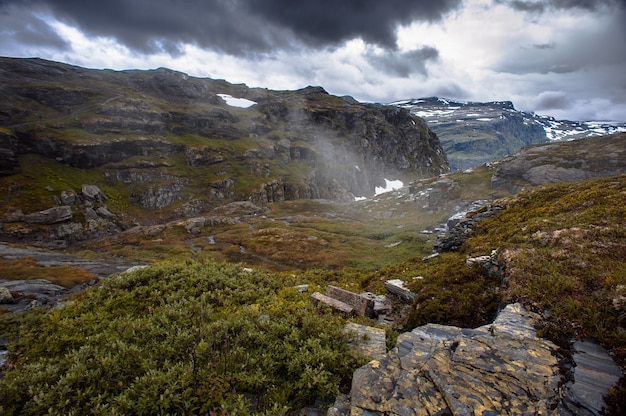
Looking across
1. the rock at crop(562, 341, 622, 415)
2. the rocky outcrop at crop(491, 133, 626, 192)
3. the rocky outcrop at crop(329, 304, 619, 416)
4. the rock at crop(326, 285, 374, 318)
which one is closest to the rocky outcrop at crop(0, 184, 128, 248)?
the rock at crop(326, 285, 374, 318)

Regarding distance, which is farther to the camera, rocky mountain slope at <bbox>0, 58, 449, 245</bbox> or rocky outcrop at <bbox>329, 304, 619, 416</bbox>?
rocky mountain slope at <bbox>0, 58, 449, 245</bbox>

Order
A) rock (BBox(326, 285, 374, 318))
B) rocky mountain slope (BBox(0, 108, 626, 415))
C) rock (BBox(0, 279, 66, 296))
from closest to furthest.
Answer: rocky mountain slope (BBox(0, 108, 626, 415))
rock (BBox(326, 285, 374, 318))
rock (BBox(0, 279, 66, 296))

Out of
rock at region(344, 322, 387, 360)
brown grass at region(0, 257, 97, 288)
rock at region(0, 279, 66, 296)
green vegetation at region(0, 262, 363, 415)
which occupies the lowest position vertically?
brown grass at region(0, 257, 97, 288)

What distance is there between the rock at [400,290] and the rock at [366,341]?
767 cm

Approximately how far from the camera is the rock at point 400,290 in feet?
56.3

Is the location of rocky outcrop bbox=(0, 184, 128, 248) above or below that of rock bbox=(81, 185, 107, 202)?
below

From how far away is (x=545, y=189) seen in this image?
2814cm

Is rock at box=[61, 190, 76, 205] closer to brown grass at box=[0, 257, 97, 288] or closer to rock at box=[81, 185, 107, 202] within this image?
rock at box=[81, 185, 107, 202]

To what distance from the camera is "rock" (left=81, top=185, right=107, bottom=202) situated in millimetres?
122438

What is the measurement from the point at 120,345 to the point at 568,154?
109 m

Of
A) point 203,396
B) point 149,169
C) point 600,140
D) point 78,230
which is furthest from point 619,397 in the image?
point 149,169

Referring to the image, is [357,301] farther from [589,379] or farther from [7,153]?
[7,153]

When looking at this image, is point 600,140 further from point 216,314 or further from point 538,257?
point 216,314

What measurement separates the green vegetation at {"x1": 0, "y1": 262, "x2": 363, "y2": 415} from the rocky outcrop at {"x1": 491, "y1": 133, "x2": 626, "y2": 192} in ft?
291
